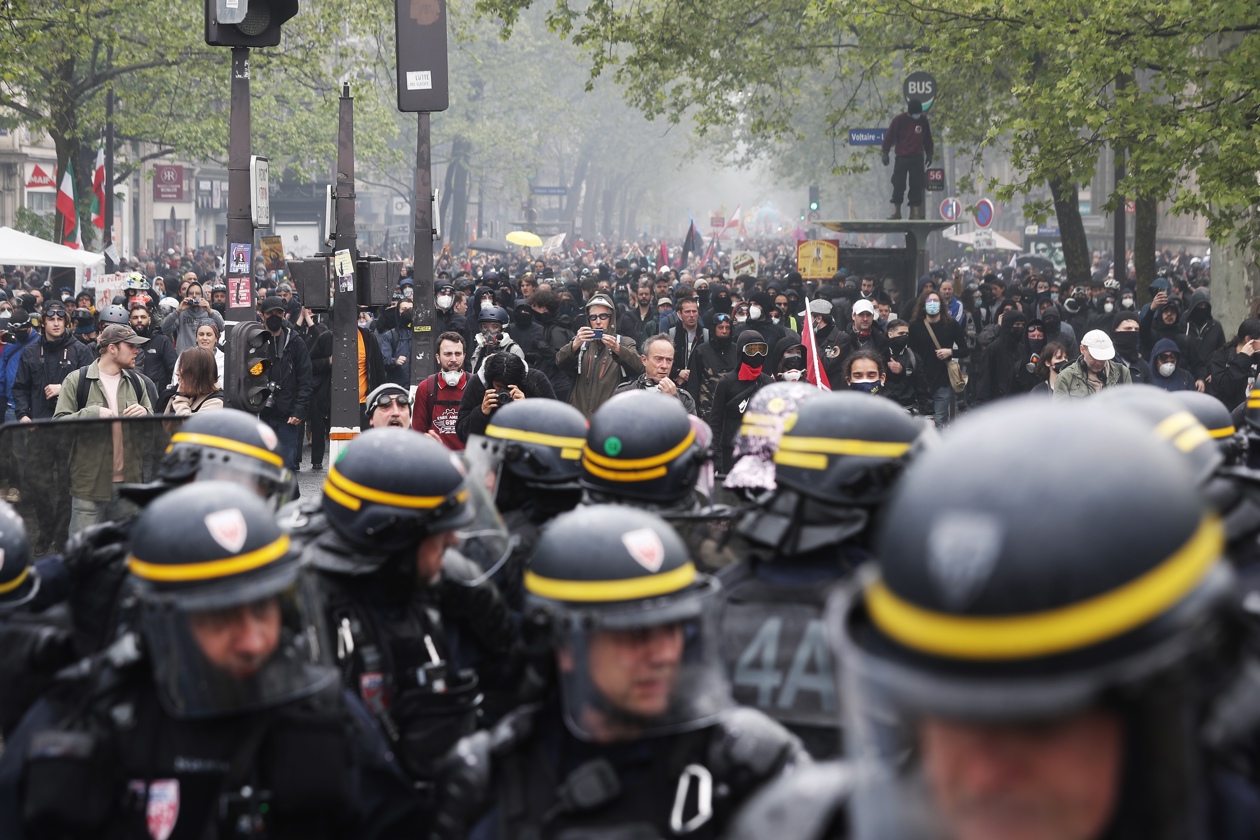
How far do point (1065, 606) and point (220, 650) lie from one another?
1928 mm

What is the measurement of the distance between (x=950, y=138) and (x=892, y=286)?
8.65ft

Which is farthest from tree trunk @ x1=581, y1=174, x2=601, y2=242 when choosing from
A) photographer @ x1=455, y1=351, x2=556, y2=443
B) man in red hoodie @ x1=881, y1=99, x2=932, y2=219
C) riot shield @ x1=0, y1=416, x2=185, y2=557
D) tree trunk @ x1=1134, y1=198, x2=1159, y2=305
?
riot shield @ x1=0, y1=416, x2=185, y2=557

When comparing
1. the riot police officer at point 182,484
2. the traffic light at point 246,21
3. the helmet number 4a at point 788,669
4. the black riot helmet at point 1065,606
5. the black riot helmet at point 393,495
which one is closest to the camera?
the black riot helmet at point 1065,606

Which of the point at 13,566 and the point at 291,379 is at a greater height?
the point at 13,566

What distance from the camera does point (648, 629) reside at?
2779 mm

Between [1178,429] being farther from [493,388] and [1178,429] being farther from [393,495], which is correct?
[493,388]

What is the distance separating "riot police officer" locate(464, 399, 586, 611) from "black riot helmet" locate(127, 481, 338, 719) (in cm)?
191

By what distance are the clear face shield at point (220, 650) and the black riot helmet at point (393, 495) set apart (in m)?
0.89

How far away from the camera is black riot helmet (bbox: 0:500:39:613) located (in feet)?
12.6

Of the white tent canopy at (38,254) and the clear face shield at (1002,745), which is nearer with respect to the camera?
the clear face shield at (1002,745)

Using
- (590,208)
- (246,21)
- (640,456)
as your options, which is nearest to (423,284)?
(246,21)

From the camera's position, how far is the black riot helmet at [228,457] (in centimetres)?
458

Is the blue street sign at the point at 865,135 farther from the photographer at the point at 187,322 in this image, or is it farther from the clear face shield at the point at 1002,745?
the clear face shield at the point at 1002,745

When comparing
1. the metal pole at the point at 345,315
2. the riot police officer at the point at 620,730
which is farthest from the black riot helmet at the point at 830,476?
the metal pole at the point at 345,315
